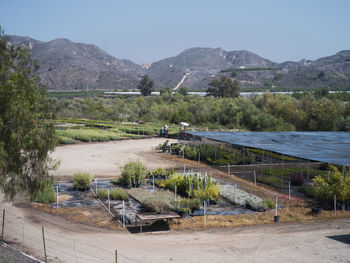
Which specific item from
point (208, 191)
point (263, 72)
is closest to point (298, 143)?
point (208, 191)

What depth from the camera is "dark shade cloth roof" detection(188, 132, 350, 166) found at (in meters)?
21.2

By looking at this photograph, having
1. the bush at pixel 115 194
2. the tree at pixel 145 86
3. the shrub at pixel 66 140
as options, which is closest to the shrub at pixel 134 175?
the bush at pixel 115 194

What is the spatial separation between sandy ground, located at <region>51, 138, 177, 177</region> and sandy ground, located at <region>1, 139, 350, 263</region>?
799 cm

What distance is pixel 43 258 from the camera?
10.8 metres

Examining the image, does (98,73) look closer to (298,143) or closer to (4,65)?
(298,143)

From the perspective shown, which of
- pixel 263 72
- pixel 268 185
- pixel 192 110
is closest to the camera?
pixel 268 185

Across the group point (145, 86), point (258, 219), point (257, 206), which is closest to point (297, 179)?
point (257, 206)

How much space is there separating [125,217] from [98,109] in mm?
57924

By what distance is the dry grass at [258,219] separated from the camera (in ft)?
48.4

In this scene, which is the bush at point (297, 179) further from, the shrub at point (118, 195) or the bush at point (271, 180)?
the shrub at point (118, 195)

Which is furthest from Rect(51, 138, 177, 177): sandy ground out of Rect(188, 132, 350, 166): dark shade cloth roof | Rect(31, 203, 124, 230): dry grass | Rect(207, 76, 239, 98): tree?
Rect(207, 76, 239, 98): tree

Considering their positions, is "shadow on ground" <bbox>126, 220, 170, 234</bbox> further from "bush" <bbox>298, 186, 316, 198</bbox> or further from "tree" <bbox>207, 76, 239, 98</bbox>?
"tree" <bbox>207, 76, 239, 98</bbox>

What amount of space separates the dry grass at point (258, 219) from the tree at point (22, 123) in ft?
17.7

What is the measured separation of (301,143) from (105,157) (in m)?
14.4
